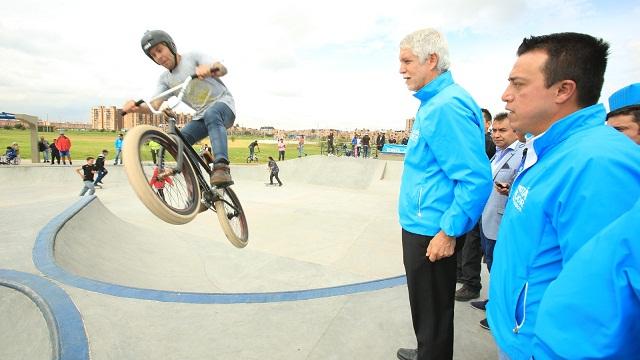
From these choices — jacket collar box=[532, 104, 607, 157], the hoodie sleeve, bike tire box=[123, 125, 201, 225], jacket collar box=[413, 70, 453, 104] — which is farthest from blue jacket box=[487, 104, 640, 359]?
bike tire box=[123, 125, 201, 225]

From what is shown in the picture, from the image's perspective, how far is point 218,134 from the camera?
3.46 m

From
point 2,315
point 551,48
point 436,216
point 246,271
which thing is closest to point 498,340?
point 436,216

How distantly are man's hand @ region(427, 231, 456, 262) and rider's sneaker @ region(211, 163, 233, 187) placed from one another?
7.58 ft

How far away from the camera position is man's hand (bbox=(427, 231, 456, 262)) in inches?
76.9

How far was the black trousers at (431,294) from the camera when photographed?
213 cm

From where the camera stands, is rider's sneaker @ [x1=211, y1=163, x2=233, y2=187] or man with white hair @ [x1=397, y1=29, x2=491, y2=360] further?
rider's sneaker @ [x1=211, y1=163, x2=233, y2=187]

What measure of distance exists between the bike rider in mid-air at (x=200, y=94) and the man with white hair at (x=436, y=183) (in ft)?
6.11

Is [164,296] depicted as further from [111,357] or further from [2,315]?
[2,315]

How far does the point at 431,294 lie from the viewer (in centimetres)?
215

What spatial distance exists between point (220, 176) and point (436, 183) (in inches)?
90.5

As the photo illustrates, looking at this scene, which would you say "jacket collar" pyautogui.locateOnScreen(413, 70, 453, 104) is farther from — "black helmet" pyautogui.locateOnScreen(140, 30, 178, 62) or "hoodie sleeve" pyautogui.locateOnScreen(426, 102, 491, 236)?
"black helmet" pyautogui.locateOnScreen(140, 30, 178, 62)

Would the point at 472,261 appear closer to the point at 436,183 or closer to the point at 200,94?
the point at 436,183

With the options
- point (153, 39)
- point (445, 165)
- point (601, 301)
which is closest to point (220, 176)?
point (153, 39)

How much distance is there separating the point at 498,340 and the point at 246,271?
15.8 feet
